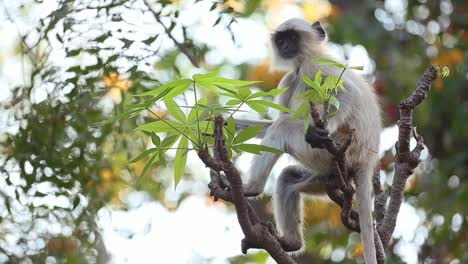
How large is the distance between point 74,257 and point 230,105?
1926 millimetres

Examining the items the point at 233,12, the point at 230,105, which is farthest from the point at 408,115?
the point at 233,12

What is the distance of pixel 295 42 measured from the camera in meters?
5.53

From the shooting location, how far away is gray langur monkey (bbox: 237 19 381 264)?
463 centimetres

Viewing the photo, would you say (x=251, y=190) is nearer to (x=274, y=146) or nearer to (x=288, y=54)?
(x=274, y=146)

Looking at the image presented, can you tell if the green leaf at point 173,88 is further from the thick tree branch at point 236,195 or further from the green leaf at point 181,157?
the green leaf at point 181,157

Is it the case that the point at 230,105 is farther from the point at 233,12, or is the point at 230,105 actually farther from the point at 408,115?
the point at 233,12

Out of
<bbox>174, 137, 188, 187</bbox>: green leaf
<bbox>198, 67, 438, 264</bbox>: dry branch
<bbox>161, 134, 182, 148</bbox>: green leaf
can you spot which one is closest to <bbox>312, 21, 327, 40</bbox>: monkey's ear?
<bbox>198, 67, 438, 264</bbox>: dry branch

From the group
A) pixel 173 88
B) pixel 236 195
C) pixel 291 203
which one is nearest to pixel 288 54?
pixel 291 203

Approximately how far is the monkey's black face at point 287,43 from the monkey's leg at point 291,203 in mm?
721

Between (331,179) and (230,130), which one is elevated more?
(230,130)

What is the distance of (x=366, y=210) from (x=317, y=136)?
78cm

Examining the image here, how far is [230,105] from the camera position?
3.15 meters

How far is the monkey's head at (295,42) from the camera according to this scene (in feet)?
17.9

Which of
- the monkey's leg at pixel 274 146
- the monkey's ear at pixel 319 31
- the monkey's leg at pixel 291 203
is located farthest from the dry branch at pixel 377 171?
the monkey's ear at pixel 319 31
